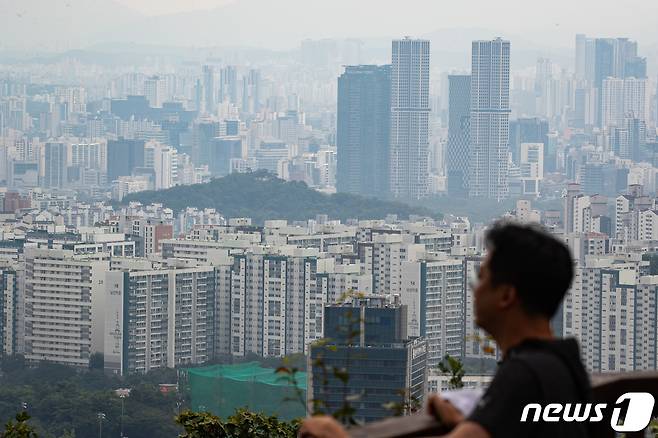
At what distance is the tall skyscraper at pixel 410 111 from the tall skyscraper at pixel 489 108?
139 centimetres

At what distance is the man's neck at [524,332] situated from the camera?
62cm

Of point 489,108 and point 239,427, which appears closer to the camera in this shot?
point 239,427

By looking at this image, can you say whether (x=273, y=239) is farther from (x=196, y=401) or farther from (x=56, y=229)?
(x=196, y=401)

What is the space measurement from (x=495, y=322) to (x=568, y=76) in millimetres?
40979

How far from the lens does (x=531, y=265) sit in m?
0.62

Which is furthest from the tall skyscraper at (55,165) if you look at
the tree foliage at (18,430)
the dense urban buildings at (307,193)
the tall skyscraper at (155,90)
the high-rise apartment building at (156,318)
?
the tree foliage at (18,430)

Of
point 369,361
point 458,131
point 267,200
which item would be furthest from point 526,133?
point 369,361

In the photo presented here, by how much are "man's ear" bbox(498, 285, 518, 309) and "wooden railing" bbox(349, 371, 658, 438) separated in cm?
6

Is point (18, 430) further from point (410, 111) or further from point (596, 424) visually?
point (410, 111)

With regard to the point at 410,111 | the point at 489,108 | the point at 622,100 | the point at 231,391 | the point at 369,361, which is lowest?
the point at 231,391

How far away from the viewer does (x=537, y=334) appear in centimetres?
62

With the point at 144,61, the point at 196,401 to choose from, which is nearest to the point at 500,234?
the point at 196,401

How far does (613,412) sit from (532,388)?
0.44 feet

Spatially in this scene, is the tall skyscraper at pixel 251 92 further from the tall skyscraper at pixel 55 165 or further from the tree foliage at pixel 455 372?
the tree foliage at pixel 455 372
